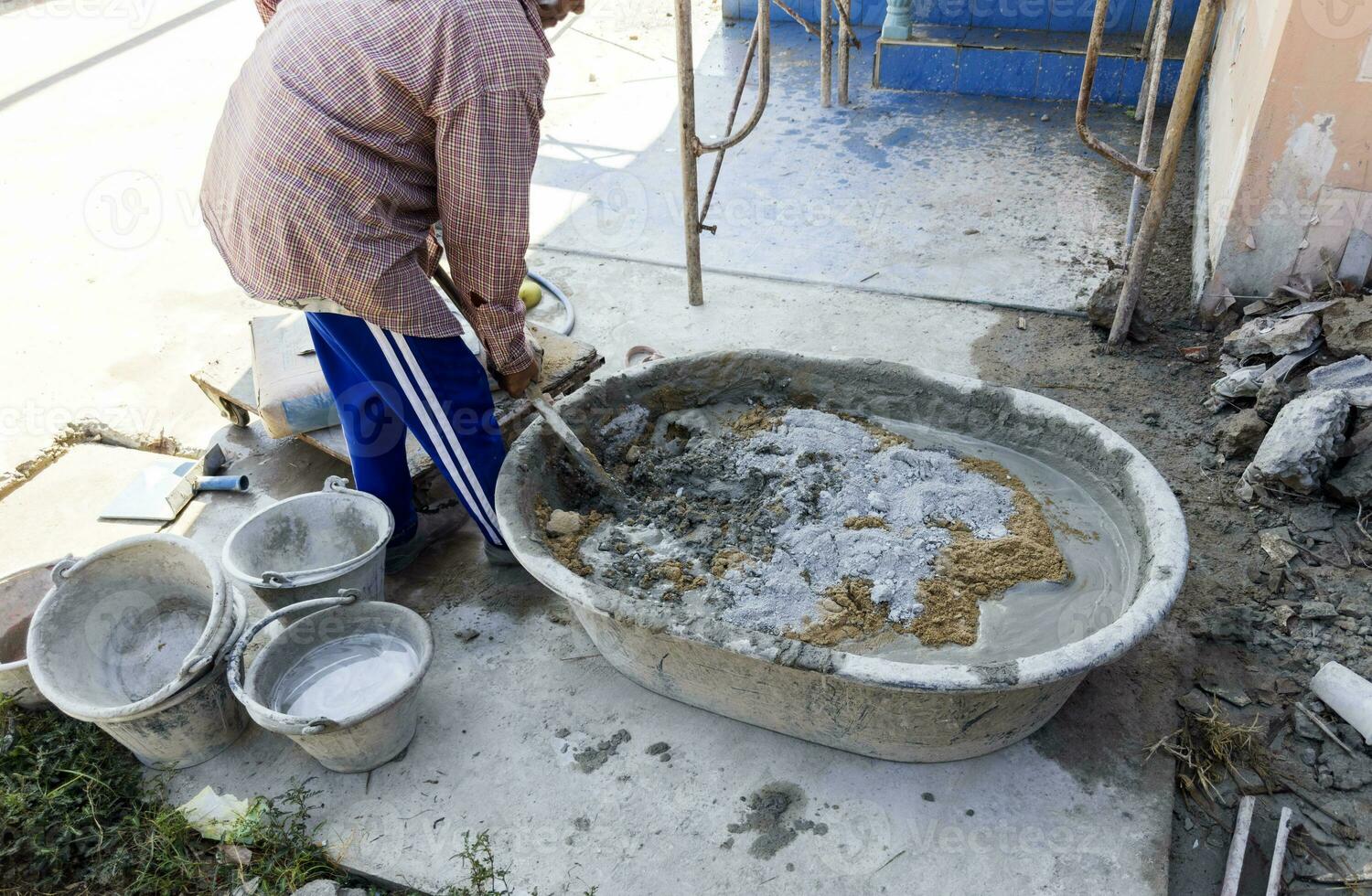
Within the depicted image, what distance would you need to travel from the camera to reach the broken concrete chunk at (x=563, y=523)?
2.51 meters

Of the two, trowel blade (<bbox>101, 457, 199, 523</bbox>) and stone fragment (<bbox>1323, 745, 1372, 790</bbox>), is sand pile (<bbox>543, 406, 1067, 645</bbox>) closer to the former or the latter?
stone fragment (<bbox>1323, 745, 1372, 790</bbox>)

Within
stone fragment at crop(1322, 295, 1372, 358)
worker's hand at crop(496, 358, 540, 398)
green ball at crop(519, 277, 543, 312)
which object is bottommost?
green ball at crop(519, 277, 543, 312)

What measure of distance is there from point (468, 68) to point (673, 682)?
1.55 meters

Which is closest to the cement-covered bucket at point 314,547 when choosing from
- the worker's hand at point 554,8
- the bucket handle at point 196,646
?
the bucket handle at point 196,646

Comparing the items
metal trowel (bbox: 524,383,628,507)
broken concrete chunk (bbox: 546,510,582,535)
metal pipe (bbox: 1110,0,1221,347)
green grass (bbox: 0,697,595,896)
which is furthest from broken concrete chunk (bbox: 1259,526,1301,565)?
green grass (bbox: 0,697,595,896)

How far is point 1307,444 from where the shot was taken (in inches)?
108

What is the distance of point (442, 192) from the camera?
7.05 ft

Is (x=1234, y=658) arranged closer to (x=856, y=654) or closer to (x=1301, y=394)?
(x=1301, y=394)

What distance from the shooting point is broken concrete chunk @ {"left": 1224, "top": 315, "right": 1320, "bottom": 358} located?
3143mm

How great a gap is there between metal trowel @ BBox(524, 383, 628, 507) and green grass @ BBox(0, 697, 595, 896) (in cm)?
101

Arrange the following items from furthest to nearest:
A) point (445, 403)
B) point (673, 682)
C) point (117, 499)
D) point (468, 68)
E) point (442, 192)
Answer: point (117, 499)
point (445, 403)
point (673, 682)
point (442, 192)
point (468, 68)

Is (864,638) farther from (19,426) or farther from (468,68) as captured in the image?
(19,426)

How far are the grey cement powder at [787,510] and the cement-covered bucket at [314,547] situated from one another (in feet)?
2.10

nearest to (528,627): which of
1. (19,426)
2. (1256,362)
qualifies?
(19,426)
